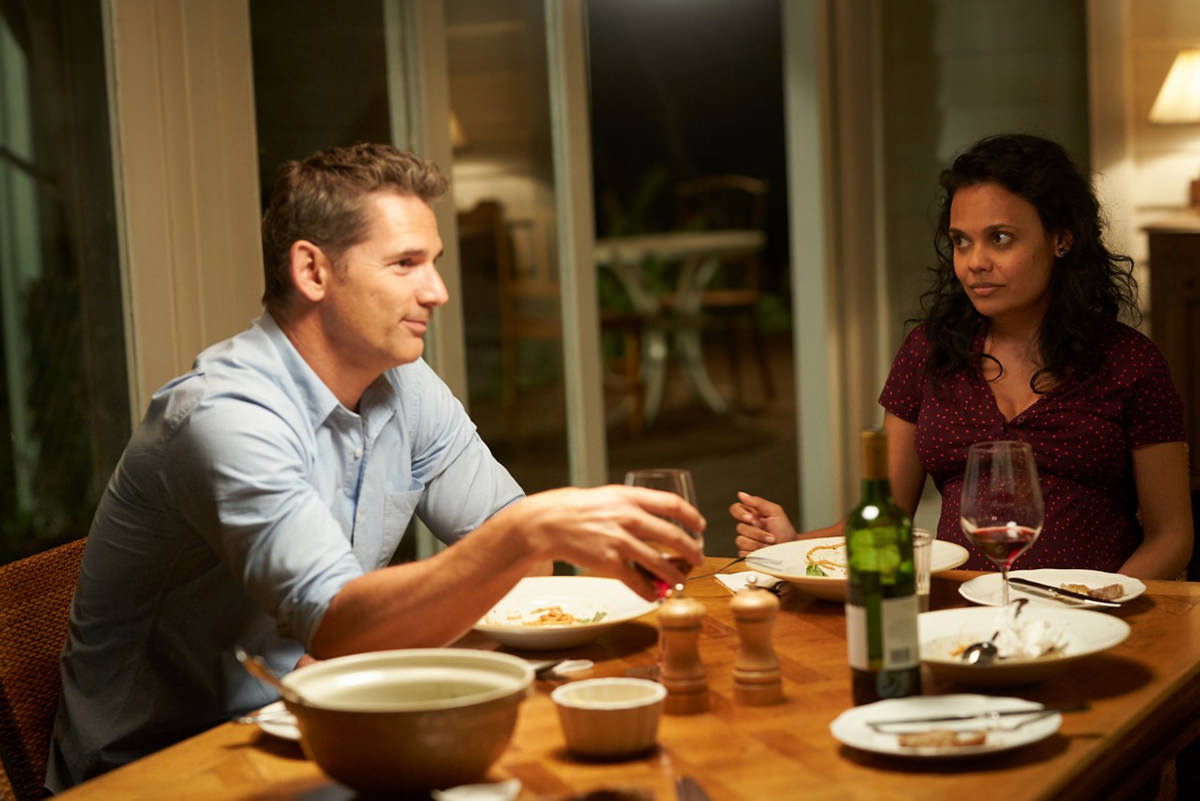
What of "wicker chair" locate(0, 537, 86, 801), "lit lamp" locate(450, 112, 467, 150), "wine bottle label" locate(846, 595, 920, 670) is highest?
"lit lamp" locate(450, 112, 467, 150)

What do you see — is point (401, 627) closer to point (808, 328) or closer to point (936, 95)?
point (808, 328)

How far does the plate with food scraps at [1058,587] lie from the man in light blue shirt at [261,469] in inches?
21.9

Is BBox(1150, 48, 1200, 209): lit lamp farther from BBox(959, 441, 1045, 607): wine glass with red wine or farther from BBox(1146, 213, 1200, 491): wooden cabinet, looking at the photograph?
BBox(959, 441, 1045, 607): wine glass with red wine

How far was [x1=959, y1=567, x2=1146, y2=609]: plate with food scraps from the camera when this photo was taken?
1598 mm

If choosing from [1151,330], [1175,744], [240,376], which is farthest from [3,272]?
[1151,330]

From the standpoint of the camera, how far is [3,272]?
250cm

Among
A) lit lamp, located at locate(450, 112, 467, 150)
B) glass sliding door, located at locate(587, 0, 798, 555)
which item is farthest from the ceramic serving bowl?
glass sliding door, located at locate(587, 0, 798, 555)

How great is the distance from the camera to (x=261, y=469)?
149 centimetres

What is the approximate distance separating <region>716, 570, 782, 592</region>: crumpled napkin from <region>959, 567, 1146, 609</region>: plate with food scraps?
23 centimetres

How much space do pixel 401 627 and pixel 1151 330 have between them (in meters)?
3.76

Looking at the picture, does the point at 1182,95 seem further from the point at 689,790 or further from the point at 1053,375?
the point at 689,790

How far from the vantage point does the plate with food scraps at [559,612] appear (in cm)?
153

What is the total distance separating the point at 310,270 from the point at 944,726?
0.94 metres

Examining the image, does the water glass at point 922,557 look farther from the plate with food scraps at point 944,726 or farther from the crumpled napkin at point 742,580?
the crumpled napkin at point 742,580
